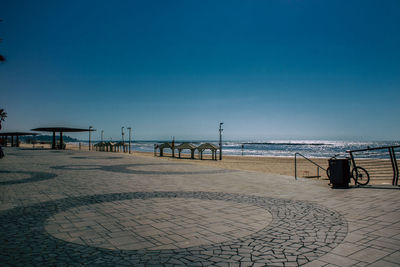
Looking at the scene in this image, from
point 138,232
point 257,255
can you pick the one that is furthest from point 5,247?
point 257,255

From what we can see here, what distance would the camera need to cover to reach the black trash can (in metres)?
7.97

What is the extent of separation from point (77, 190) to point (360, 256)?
7.10 meters

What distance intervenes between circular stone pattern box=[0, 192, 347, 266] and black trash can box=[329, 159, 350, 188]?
3.25 metres

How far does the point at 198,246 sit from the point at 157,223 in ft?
4.17

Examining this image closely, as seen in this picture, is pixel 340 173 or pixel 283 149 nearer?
pixel 340 173

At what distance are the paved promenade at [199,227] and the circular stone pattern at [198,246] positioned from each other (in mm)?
12

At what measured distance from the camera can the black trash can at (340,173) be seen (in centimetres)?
797

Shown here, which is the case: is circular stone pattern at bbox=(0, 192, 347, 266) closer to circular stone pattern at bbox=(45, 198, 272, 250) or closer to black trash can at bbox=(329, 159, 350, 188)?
circular stone pattern at bbox=(45, 198, 272, 250)

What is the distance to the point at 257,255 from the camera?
10.5ft

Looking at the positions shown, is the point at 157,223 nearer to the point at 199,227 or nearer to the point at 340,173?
the point at 199,227

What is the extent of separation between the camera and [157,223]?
4543 millimetres

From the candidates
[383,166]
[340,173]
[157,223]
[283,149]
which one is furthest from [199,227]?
[283,149]

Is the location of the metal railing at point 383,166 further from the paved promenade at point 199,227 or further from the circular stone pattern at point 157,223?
the circular stone pattern at point 157,223

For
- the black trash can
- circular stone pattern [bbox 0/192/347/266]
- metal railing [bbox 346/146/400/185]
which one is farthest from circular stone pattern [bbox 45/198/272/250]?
metal railing [bbox 346/146/400/185]
